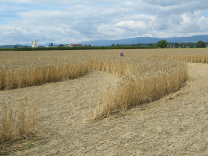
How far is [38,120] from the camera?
Answer: 218 inches

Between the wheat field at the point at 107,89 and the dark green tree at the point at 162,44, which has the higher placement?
the dark green tree at the point at 162,44

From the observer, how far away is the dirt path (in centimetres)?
381

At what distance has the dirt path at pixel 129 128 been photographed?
3814 millimetres

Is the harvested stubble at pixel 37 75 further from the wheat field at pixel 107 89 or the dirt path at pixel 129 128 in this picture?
the dirt path at pixel 129 128

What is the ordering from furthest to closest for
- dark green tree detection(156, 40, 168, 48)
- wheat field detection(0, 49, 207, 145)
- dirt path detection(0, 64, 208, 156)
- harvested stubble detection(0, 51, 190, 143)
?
dark green tree detection(156, 40, 168, 48) < harvested stubble detection(0, 51, 190, 143) < wheat field detection(0, 49, 207, 145) < dirt path detection(0, 64, 208, 156)

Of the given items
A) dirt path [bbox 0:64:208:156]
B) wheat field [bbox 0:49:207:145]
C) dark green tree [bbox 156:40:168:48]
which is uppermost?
dark green tree [bbox 156:40:168:48]

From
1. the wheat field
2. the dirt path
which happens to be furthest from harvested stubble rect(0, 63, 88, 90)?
the dirt path

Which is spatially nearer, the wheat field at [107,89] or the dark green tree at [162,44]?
the wheat field at [107,89]

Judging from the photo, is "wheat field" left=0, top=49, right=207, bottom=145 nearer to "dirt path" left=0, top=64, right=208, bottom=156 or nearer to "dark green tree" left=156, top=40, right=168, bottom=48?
"dirt path" left=0, top=64, right=208, bottom=156

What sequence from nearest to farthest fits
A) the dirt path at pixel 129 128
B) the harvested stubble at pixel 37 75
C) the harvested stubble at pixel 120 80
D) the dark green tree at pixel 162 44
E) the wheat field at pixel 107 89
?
the dirt path at pixel 129 128, the wheat field at pixel 107 89, the harvested stubble at pixel 120 80, the harvested stubble at pixel 37 75, the dark green tree at pixel 162 44

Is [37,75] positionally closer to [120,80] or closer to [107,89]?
[120,80]

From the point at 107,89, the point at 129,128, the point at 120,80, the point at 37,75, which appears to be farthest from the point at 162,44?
the point at 129,128

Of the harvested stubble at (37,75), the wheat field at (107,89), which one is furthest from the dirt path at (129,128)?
the harvested stubble at (37,75)

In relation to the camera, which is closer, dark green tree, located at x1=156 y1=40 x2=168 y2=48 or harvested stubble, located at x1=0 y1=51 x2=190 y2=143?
harvested stubble, located at x1=0 y1=51 x2=190 y2=143
